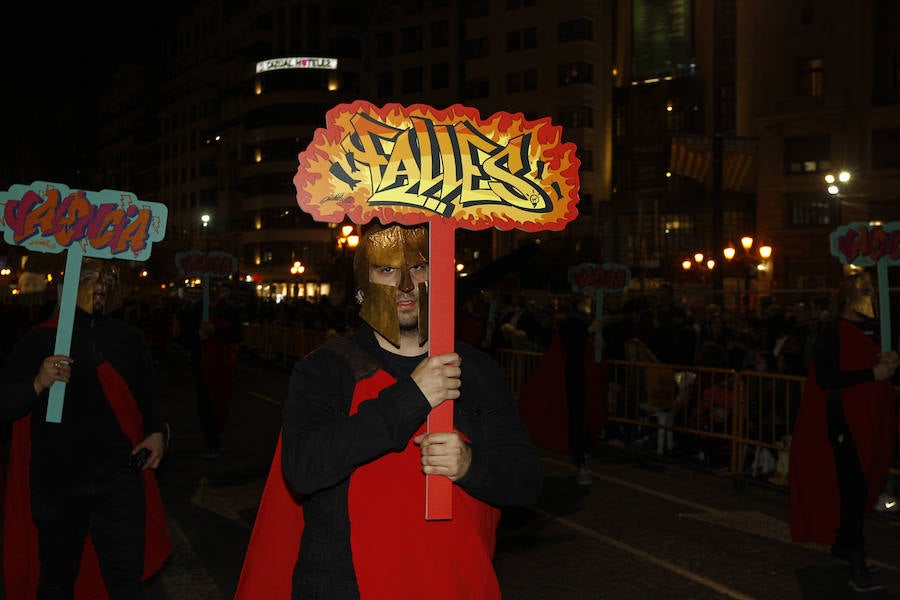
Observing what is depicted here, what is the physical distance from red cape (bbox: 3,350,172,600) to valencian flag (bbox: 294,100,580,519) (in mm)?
2362

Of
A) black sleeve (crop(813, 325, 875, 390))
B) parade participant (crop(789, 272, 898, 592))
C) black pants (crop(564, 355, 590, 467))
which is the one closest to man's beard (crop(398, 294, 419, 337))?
parade participant (crop(789, 272, 898, 592))

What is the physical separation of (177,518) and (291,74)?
247ft

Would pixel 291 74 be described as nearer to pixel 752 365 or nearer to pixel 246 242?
pixel 246 242

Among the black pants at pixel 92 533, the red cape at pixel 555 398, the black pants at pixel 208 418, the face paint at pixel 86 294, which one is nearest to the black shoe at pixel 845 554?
the red cape at pixel 555 398

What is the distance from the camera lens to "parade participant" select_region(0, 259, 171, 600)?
14.6 ft

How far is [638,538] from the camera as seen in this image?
791 cm

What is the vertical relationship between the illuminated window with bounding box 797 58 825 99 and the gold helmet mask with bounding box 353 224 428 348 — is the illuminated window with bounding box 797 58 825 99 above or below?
above

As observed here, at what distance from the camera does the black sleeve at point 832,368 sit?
6.73m

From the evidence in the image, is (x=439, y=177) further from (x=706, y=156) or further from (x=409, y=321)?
(x=706, y=156)

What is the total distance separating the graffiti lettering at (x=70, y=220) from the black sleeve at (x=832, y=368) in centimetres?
458

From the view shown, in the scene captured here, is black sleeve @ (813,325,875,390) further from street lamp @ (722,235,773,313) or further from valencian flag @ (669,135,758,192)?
valencian flag @ (669,135,758,192)

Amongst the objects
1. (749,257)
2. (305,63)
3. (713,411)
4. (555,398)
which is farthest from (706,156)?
(305,63)

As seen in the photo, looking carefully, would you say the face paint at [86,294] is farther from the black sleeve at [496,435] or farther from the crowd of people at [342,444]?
the black sleeve at [496,435]

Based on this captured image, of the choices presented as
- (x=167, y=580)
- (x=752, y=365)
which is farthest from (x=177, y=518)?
(x=752, y=365)
